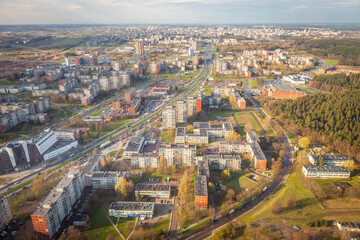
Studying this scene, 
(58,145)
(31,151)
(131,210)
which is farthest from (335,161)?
(31,151)

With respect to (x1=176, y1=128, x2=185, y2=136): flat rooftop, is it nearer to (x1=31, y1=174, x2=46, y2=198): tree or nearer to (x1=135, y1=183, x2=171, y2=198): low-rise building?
(x1=135, y1=183, x2=171, y2=198): low-rise building

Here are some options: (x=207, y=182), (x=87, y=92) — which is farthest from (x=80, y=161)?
(x=87, y=92)

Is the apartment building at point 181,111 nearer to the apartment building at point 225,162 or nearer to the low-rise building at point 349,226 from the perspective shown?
the apartment building at point 225,162

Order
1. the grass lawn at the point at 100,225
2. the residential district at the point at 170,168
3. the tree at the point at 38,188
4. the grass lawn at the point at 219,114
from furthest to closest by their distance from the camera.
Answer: the grass lawn at the point at 219,114, the tree at the point at 38,188, the residential district at the point at 170,168, the grass lawn at the point at 100,225

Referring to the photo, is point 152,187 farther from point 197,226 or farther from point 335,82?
point 335,82

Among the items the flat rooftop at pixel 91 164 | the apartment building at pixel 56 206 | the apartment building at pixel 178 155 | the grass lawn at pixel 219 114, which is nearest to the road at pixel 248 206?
the apartment building at pixel 178 155

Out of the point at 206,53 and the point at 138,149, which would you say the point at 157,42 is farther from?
the point at 138,149

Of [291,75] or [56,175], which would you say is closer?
[56,175]
